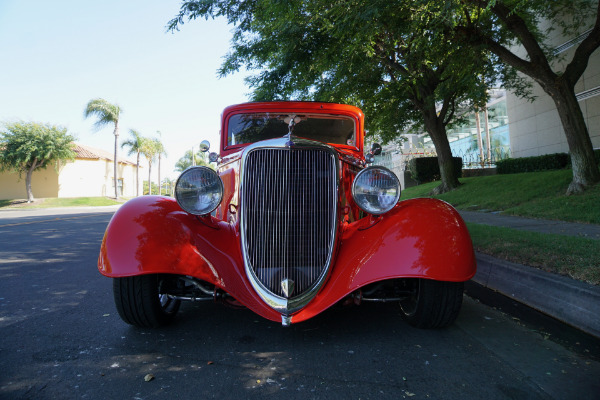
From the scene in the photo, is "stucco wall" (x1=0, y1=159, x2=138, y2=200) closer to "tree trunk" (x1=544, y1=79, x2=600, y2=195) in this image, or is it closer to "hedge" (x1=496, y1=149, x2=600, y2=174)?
"hedge" (x1=496, y1=149, x2=600, y2=174)

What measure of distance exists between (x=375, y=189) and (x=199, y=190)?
1324mm

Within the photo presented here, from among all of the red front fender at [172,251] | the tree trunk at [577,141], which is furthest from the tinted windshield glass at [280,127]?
the tree trunk at [577,141]

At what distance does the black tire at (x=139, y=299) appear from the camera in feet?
8.46

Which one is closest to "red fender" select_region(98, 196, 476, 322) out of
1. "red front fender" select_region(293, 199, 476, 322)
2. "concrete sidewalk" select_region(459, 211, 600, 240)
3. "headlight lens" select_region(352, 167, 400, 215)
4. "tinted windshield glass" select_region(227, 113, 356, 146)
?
"red front fender" select_region(293, 199, 476, 322)

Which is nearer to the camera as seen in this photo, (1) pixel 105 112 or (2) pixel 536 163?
(2) pixel 536 163

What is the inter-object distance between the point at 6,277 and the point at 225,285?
3.63 meters

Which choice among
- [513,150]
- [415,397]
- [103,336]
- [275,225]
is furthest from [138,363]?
[513,150]

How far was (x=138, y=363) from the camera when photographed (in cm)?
227

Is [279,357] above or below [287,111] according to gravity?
below

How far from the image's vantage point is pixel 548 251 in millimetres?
3947

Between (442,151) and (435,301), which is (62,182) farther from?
(435,301)

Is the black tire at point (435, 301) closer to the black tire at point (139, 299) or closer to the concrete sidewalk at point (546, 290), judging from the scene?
the concrete sidewalk at point (546, 290)

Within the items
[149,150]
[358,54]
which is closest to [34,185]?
[149,150]

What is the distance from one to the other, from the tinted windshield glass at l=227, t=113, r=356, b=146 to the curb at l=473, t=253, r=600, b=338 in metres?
2.15
